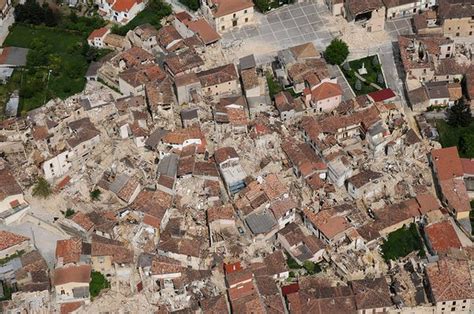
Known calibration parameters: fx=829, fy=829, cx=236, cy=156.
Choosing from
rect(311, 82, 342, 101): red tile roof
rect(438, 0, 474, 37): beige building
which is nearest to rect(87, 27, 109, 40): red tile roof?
rect(311, 82, 342, 101): red tile roof

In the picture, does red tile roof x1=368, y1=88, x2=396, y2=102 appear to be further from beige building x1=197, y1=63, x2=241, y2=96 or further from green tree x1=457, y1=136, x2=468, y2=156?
beige building x1=197, y1=63, x2=241, y2=96

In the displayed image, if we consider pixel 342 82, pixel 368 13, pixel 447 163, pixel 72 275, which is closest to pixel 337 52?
pixel 342 82

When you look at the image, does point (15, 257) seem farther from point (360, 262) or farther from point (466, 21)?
point (466, 21)

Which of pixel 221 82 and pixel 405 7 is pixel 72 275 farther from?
pixel 405 7

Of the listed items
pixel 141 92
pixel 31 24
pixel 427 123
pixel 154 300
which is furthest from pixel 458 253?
pixel 31 24

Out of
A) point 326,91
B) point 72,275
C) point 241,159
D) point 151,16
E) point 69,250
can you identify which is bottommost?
point 72,275

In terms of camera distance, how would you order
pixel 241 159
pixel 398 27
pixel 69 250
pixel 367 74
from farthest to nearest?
1. pixel 398 27
2. pixel 367 74
3. pixel 241 159
4. pixel 69 250
